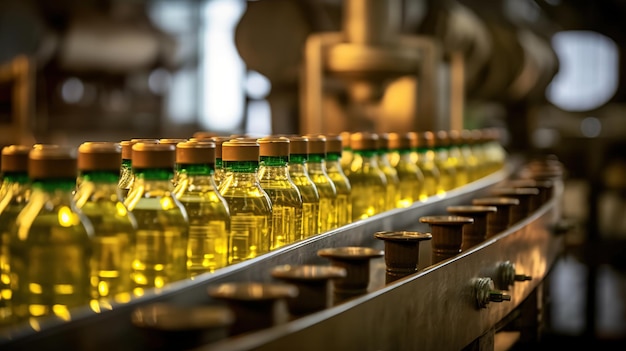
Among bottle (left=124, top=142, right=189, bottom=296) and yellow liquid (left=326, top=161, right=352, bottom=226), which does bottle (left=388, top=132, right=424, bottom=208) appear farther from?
bottle (left=124, top=142, right=189, bottom=296)

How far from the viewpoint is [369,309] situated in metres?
1.38

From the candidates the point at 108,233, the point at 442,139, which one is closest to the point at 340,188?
the point at 108,233

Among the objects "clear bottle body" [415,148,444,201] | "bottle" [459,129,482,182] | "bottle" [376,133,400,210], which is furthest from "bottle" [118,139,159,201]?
"bottle" [459,129,482,182]

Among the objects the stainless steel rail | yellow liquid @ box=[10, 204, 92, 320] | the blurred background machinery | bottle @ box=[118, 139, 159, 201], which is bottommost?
the stainless steel rail

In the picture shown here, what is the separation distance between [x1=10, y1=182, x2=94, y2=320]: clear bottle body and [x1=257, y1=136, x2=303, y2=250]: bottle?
23.3 inches

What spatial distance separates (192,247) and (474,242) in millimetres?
906

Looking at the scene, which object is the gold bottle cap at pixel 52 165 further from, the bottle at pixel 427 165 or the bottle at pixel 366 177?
the bottle at pixel 427 165

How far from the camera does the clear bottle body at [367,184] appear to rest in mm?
2424

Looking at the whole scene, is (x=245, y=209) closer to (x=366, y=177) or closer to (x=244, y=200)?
(x=244, y=200)

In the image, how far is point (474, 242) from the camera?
217cm

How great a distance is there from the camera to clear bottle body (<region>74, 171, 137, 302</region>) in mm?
1265

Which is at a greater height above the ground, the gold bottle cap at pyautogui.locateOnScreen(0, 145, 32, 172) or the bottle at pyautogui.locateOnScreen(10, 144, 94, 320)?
the gold bottle cap at pyautogui.locateOnScreen(0, 145, 32, 172)

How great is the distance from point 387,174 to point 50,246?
4.90 ft

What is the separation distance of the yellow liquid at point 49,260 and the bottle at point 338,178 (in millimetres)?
998
